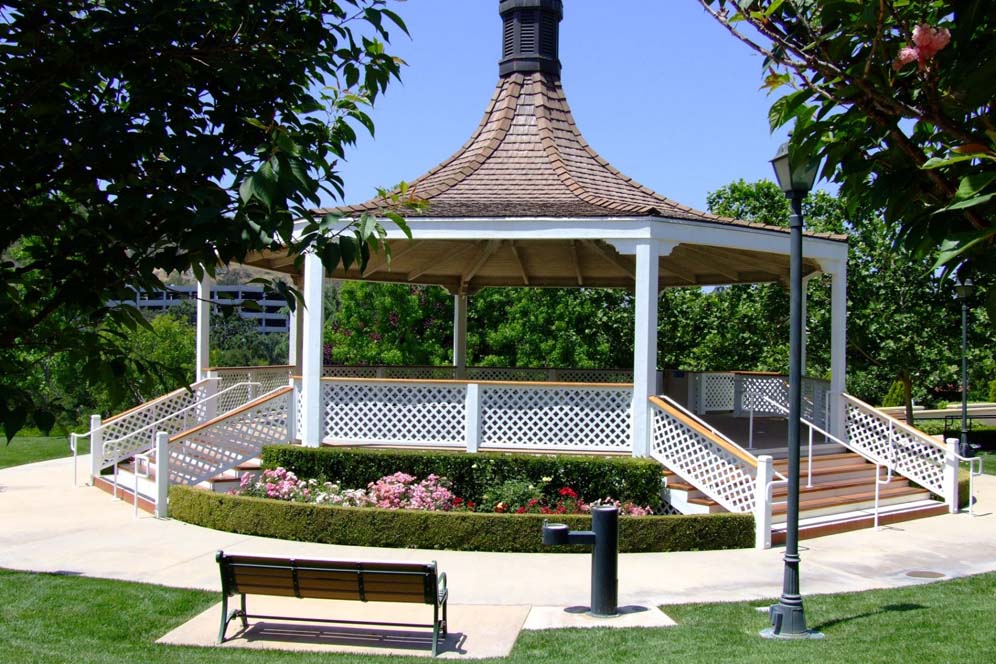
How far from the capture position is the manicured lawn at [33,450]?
2177 cm

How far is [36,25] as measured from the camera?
369 cm

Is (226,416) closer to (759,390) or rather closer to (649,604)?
(649,604)

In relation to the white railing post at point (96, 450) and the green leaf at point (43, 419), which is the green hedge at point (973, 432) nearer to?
the white railing post at point (96, 450)

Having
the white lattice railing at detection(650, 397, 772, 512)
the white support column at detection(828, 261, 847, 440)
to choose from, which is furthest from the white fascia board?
the white support column at detection(828, 261, 847, 440)

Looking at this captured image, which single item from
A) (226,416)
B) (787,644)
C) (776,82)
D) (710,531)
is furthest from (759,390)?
(776,82)

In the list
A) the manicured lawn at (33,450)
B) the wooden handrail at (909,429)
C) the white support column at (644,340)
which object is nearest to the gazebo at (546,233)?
the white support column at (644,340)

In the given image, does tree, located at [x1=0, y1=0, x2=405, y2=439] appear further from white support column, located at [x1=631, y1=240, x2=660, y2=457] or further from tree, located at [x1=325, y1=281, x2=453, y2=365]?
tree, located at [x1=325, y1=281, x2=453, y2=365]

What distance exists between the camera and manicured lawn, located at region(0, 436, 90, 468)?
2177 centimetres

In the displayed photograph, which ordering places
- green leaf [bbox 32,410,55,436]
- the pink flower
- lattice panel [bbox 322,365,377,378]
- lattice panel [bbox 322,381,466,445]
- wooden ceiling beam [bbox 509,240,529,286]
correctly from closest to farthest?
the pink flower → green leaf [bbox 32,410,55,436] → lattice panel [bbox 322,381,466,445] → wooden ceiling beam [bbox 509,240,529,286] → lattice panel [bbox 322,365,377,378]

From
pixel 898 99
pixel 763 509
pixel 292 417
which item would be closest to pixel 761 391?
pixel 763 509

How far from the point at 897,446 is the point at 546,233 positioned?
7456 millimetres

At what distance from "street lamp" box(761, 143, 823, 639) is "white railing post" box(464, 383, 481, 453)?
6.49 m

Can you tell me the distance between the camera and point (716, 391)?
2200 centimetres

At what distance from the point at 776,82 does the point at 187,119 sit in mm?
2277
